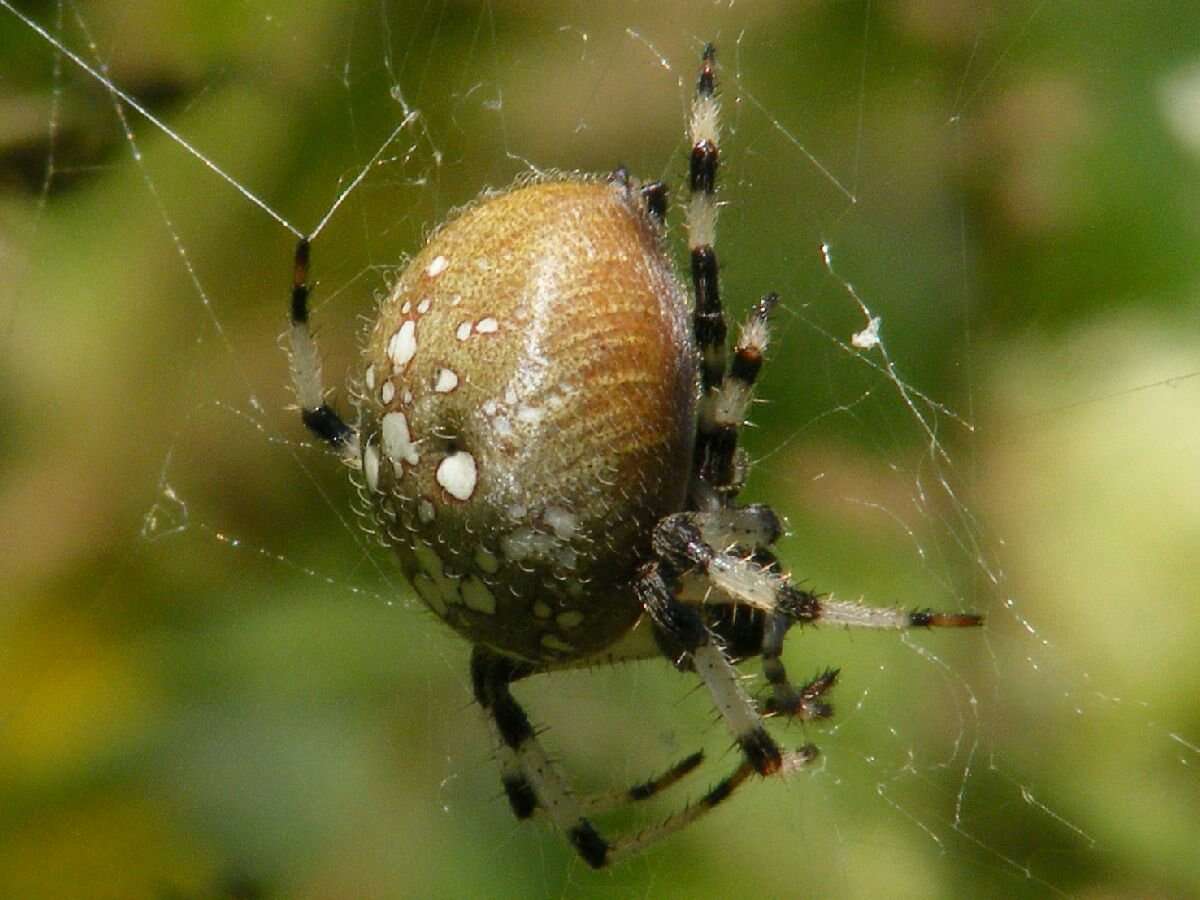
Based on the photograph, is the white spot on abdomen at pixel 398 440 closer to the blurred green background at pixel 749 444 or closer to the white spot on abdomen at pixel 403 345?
the white spot on abdomen at pixel 403 345

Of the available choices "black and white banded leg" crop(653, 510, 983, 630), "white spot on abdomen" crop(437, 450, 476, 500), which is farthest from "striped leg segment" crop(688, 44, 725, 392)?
"white spot on abdomen" crop(437, 450, 476, 500)

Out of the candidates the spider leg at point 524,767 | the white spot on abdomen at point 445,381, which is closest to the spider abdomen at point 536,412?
the white spot on abdomen at point 445,381

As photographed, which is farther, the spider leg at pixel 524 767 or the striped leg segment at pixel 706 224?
the spider leg at pixel 524 767

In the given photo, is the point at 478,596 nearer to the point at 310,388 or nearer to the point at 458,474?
the point at 458,474

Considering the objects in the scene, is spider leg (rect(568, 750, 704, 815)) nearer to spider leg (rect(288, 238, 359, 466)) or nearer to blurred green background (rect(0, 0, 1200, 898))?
blurred green background (rect(0, 0, 1200, 898))

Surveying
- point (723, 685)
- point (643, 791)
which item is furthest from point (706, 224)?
point (643, 791)

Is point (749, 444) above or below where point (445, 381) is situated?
below

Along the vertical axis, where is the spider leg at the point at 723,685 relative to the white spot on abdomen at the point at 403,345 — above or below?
below
